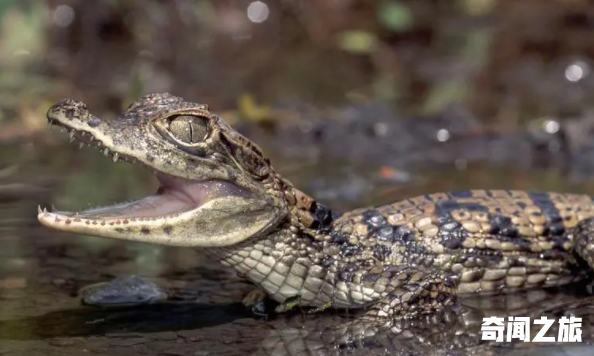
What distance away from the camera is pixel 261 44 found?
14578 millimetres

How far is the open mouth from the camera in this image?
189 inches

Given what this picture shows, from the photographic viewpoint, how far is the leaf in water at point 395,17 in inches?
575

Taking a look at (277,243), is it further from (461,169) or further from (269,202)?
(461,169)

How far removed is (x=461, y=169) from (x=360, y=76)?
13.2 feet

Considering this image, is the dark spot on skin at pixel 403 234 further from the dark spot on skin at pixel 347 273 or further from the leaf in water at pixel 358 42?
the leaf in water at pixel 358 42

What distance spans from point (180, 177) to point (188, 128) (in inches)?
8.7

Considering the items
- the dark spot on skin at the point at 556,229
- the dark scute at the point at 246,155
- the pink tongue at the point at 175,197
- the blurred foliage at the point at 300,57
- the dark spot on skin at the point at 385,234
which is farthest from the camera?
the blurred foliage at the point at 300,57

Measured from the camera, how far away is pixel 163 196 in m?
5.10

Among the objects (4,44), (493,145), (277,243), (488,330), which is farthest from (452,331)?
(4,44)

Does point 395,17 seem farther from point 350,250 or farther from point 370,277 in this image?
point 370,277

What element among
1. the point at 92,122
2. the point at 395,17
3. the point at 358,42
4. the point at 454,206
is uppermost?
the point at 395,17

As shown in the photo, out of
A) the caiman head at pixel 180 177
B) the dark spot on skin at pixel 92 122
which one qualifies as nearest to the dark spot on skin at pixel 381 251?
the caiman head at pixel 180 177

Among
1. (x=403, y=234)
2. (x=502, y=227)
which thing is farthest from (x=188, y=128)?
(x=502, y=227)

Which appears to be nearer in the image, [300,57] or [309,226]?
[309,226]
